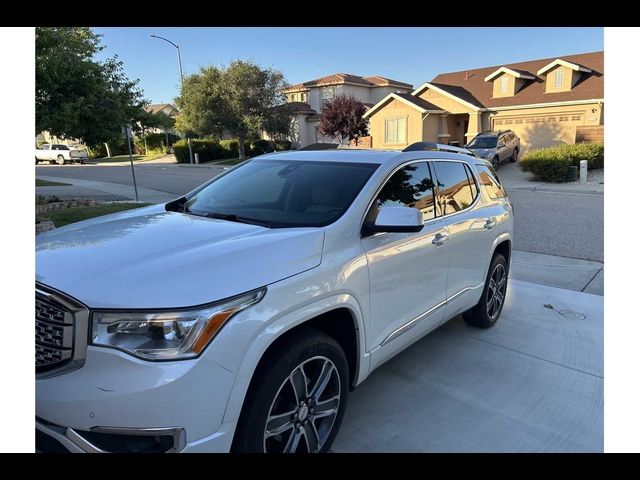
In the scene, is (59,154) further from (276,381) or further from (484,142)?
(276,381)

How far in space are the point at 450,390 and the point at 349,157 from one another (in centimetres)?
193

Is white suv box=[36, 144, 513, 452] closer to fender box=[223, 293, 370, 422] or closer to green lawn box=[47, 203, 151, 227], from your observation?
fender box=[223, 293, 370, 422]

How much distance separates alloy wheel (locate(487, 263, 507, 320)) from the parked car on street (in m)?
19.3

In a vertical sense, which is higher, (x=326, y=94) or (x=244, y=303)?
(x=326, y=94)

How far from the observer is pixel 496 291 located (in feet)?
15.9

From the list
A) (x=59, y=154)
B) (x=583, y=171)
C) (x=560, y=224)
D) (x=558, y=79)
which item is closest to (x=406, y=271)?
(x=560, y=224)

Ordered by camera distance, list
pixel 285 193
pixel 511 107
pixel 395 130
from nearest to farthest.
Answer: pixel 285 193, pixel 511 107, pixel 395 130

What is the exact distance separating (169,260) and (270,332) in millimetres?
604

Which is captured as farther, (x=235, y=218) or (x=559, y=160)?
(x=559, y=160)

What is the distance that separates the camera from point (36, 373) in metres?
2.11

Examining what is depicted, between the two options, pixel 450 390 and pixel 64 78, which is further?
pixel 64 78

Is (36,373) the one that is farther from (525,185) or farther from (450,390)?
(525,185)

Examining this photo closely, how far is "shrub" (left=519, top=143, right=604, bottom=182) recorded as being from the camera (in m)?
19.9
